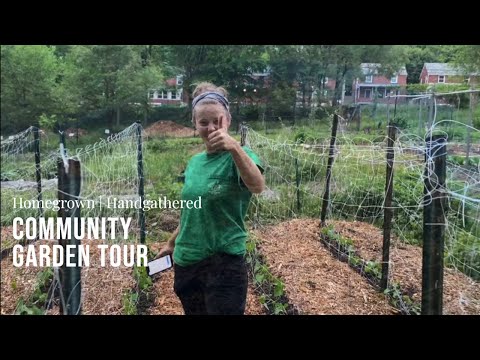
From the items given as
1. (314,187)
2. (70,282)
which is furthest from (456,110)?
(70,282)

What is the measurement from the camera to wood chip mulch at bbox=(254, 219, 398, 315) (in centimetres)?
243

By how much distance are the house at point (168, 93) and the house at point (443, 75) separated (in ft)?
5.72

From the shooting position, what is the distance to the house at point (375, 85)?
321 cm

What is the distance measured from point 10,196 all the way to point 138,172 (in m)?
0.80

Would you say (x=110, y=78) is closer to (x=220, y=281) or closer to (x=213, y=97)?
(x=213, y=97)

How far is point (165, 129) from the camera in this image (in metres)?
3.47

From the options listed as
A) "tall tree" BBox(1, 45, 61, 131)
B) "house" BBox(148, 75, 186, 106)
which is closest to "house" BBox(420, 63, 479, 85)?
"house" BBox(148, 75, 186, 106)

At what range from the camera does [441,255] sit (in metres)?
1.46

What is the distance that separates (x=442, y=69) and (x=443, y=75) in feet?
0.17

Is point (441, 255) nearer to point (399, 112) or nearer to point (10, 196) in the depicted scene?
point (399, 112)

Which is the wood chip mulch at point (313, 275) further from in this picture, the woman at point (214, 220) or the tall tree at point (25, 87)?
the tall tree at point (25, 87)

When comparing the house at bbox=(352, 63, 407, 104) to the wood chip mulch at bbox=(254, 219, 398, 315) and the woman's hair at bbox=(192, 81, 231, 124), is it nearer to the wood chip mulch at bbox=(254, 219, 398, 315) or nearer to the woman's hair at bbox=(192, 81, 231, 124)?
the wood chip mulch at bbox=(254, 219, 398, 315)

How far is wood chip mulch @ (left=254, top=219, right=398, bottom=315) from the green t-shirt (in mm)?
1224

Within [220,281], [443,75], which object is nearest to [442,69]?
[443,75]
